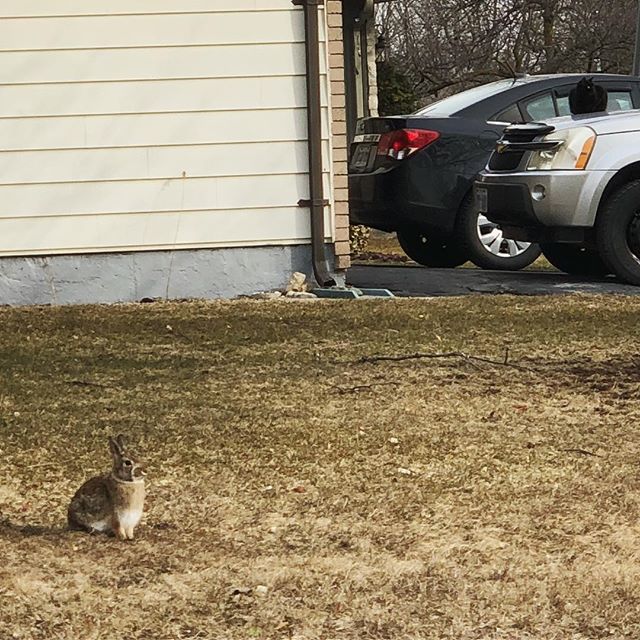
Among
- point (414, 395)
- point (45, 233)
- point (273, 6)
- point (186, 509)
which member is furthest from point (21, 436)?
point (273, 6)

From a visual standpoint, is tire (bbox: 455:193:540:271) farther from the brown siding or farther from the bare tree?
A: the bare tree

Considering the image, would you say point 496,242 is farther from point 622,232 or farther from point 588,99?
point 622,232

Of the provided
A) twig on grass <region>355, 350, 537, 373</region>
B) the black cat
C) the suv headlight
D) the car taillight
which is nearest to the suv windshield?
the car taillight

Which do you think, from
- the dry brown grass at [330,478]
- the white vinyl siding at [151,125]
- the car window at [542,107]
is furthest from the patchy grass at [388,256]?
the dry brown grass at [330,478]

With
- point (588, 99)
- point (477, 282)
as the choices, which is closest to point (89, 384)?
point (477, 282)

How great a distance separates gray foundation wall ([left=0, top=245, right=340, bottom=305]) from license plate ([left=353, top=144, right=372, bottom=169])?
139 centimetres

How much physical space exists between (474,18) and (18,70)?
18.8 meters

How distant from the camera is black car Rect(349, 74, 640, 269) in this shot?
10.3 metres

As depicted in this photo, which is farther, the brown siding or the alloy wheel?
the alloy wheel

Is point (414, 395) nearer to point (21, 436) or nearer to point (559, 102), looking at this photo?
point (21, 436)

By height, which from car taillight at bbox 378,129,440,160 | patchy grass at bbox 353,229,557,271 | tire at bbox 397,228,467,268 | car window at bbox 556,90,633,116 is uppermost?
car window at bbox 556,90,633,116

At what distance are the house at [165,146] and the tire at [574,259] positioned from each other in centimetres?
231

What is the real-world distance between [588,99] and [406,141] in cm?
141

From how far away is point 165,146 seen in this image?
9.29 m
